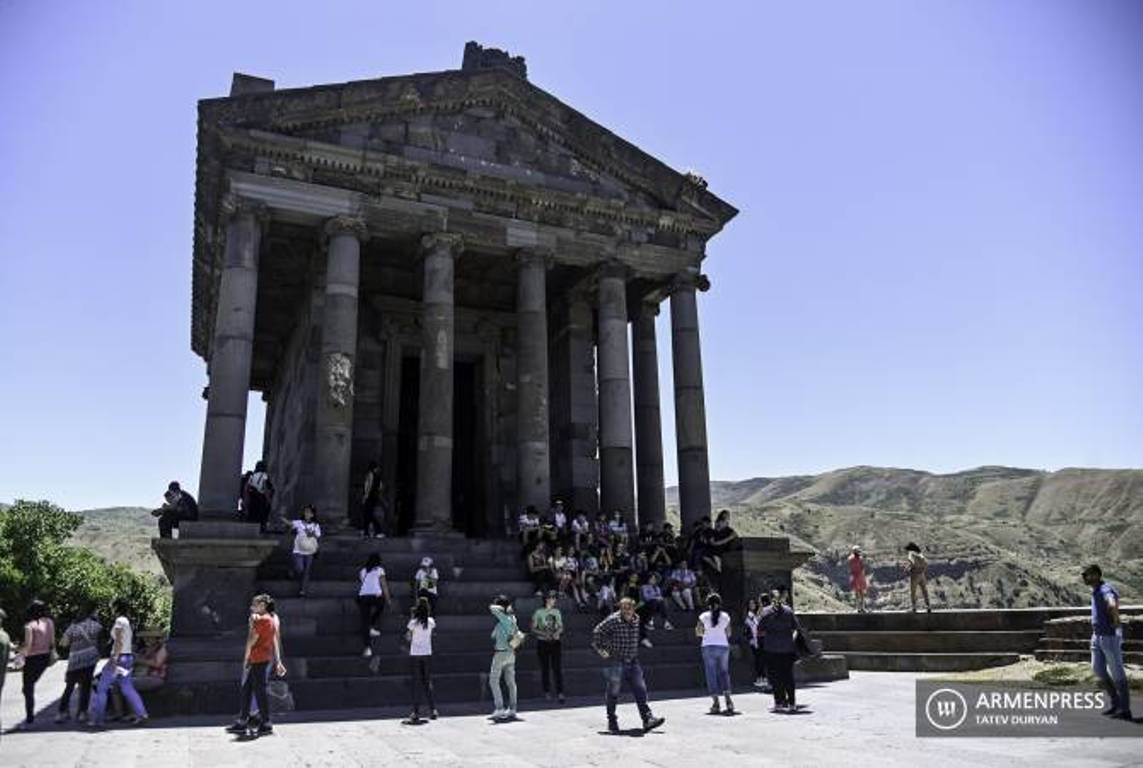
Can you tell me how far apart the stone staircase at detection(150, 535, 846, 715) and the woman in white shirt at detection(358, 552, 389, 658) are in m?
0.17

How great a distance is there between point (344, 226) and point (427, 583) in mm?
8367

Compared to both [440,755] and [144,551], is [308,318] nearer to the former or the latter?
[440,755]

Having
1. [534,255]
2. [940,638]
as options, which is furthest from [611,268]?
[940,638]

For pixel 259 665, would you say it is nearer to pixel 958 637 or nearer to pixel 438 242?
pixel 438 242

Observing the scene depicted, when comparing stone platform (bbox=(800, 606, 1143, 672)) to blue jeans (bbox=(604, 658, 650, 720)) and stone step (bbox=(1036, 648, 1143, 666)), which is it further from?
blue jeans (bbox=(604, 658, 650, 720))

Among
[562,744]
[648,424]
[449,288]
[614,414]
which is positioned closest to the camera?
[562,744]

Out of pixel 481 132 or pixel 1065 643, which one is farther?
pixel 481 132

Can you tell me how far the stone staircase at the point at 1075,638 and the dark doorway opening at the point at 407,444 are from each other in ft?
49.4

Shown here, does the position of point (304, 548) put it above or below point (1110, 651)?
above

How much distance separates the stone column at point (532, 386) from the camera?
18.2 metres

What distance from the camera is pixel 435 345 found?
58.2 feet

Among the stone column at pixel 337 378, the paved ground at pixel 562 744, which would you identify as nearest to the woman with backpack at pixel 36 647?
the paved ground at pixel 562 744

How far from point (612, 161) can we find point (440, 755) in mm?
16117

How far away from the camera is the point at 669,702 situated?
11922 mm
